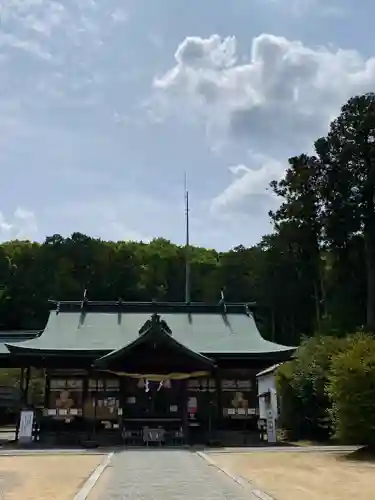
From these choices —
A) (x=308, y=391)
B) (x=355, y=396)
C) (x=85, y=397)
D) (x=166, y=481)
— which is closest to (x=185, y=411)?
(x=85, y=397)

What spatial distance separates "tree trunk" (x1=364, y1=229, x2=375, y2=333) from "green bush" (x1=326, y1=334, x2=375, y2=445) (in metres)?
21.9

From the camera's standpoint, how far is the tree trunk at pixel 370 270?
39.1 m

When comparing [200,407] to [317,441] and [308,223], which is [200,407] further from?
[308,223]

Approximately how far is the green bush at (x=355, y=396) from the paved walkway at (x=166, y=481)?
4.12 metres

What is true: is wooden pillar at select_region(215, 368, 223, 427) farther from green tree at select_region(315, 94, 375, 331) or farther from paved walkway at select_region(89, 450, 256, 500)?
green tree at select_region(315, 94, 375, 331)

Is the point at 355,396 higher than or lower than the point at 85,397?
lower

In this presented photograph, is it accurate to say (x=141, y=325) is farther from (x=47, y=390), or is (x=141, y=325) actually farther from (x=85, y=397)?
(x=47, y=390)

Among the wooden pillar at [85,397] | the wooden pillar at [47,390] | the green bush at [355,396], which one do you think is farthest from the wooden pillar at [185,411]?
the green bush at [355,396]

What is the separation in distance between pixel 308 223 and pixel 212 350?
65.8ft

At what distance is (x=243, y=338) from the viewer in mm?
27375

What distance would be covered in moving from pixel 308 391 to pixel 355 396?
27.3ft

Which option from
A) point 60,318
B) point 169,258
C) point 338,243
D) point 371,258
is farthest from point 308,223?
point 169,258

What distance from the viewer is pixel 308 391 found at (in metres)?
25.0

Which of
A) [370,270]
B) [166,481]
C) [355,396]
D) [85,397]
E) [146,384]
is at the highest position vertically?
[370,270]
